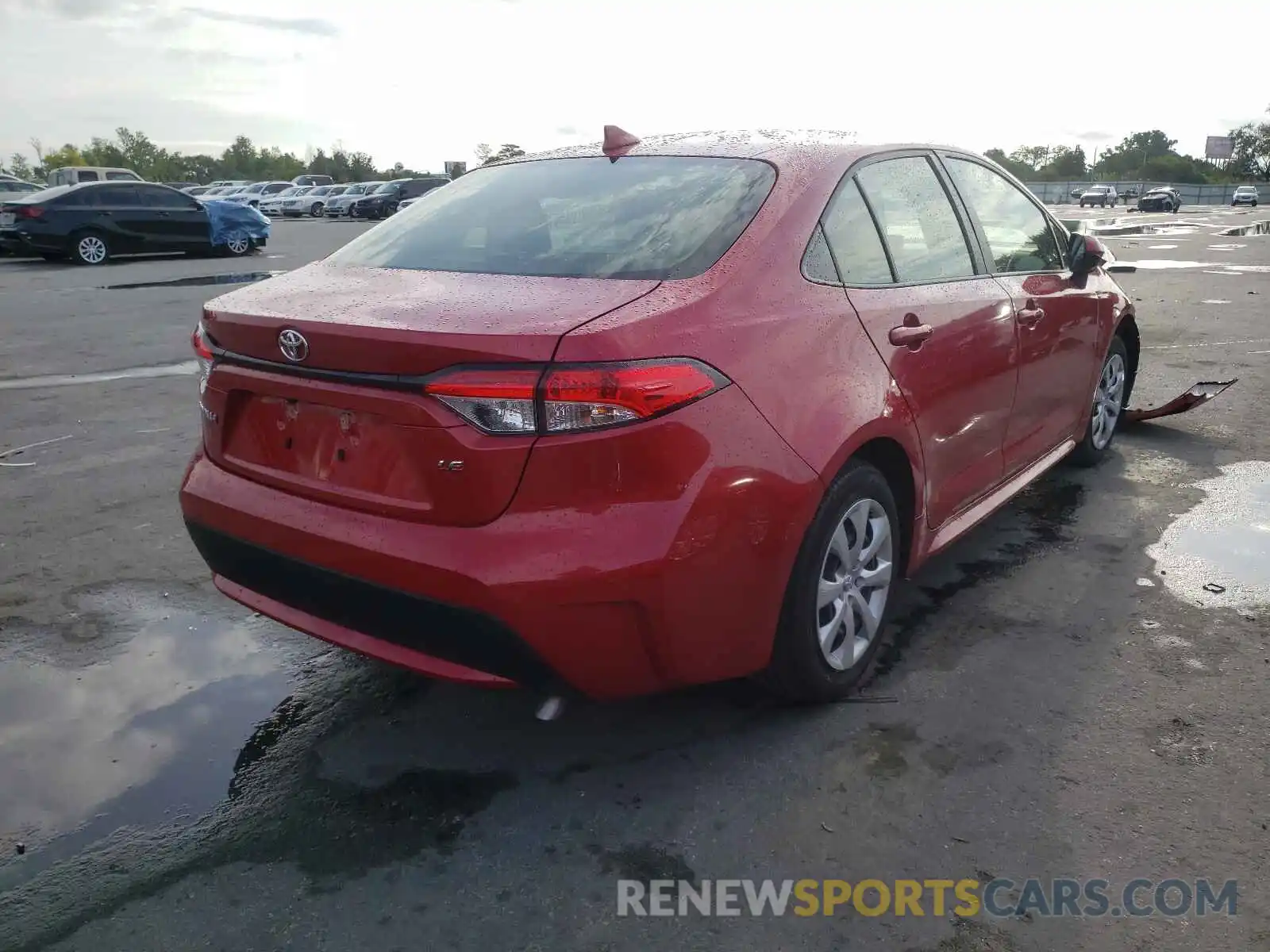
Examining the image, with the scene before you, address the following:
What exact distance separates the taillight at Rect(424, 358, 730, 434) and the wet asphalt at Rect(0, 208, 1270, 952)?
39.8 inches

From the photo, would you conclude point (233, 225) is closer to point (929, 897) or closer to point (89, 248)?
point (89, 248)

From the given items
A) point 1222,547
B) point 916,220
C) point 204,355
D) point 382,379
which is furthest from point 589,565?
point 1222,547

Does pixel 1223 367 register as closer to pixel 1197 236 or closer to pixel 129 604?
pixel 129 604

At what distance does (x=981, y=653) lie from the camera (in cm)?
337

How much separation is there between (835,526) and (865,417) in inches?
12.4

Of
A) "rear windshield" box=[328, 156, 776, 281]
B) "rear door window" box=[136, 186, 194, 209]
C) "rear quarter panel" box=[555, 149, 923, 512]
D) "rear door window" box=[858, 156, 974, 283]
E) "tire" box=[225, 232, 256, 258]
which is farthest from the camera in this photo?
"tire" box=[225, 232, 256, 258]

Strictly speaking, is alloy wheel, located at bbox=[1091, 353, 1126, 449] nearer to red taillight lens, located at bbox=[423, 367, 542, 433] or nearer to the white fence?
red taillight lens, located at bbox=[423, 367, 542, 433]

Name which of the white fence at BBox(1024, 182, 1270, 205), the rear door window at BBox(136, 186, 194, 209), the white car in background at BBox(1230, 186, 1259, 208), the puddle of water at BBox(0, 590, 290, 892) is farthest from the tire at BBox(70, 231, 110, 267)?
the white fence at BBox(1024, 182, 1270, 205)

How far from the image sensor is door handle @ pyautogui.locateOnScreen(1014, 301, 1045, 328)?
3857mm

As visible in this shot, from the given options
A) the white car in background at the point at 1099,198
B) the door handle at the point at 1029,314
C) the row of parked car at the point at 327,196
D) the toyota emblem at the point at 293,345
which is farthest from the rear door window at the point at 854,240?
the white car in background at the point at 1099,198

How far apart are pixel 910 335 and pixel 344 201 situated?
1742 inches

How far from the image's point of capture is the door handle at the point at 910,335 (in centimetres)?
303

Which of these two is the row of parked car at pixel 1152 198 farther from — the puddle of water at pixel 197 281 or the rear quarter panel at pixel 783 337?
the rear quarter panel at pixel 783 337

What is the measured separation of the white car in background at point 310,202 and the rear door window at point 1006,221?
44.6 m
